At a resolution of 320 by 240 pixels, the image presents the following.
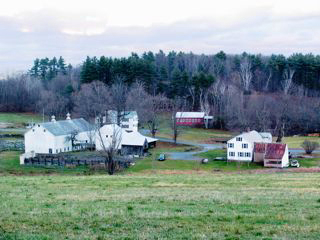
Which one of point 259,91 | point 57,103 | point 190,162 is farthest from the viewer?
point 259,91

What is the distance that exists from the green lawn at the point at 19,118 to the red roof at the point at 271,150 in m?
56.0

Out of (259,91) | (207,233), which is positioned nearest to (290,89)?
(259,91)

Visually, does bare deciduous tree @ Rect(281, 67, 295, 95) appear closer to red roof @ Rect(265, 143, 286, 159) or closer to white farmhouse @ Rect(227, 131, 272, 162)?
white farmhouse @ Rect(227, 131, 272, 162)

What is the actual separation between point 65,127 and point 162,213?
5281cm

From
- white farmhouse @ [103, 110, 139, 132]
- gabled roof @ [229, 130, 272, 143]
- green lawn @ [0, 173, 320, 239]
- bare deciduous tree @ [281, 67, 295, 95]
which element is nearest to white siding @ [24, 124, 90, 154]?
white farmhouse @ [103, 110, 139, 132]

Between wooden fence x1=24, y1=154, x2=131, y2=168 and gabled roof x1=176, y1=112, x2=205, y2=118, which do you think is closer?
wooden fence x1=24, y1=154, x2=131, y2=168

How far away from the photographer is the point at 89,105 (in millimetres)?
82500

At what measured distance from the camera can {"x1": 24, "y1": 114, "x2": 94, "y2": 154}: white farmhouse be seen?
6128 cm

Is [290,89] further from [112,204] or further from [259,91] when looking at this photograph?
[112,204]

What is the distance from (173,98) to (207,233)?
94373 millimetres

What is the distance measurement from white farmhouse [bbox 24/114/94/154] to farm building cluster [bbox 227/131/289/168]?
68.6 feet

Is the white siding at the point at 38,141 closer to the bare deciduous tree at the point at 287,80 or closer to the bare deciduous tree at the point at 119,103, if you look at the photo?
the bare deciduous tree at the point at 119,103

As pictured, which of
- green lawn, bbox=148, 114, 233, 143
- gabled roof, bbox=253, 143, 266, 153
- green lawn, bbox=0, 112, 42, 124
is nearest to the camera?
gabled roof, bbox=253, 143, 266, 153

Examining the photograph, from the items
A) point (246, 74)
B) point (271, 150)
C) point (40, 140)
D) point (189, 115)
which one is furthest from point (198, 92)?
point (271, 150)
